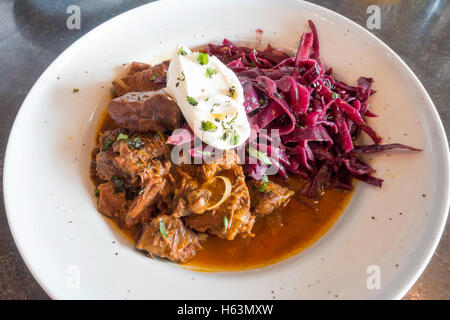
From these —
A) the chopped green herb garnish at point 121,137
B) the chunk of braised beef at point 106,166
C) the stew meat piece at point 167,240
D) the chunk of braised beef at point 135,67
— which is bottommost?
the stew meat piece at point 167,240

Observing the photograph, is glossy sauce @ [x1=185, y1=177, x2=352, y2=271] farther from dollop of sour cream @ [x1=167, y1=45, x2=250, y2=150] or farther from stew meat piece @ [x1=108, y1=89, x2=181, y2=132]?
stew meat piece @ [x1=108, y1=89, x2=181, y2=132]

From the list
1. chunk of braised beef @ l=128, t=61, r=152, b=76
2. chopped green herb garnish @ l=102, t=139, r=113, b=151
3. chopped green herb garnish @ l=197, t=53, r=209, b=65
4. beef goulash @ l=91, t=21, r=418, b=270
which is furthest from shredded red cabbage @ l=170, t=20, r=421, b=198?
chopped green herb garnish @ l=102, t=139, r=113, b=151

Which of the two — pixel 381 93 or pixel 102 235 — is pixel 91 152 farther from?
pixel 381 93

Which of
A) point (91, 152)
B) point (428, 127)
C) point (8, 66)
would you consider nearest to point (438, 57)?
point (428, 127)

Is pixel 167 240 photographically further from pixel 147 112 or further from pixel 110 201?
pixel 147 112

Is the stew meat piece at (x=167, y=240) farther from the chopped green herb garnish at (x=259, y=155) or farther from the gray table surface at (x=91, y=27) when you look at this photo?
the gray table surface at (x=91, y=27)

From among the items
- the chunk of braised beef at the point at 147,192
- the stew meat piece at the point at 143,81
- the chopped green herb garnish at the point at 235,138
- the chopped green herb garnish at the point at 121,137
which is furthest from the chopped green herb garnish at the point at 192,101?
the stew meat piece at the point at 143,81

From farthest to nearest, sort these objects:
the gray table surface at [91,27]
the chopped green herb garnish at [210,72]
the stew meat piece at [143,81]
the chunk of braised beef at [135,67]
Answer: the gray table surface at [91,27]
the chunk of braised beef at [135,67]
the stew meat piece at [143,81]
the chopped green herb garnish at [210,72]
